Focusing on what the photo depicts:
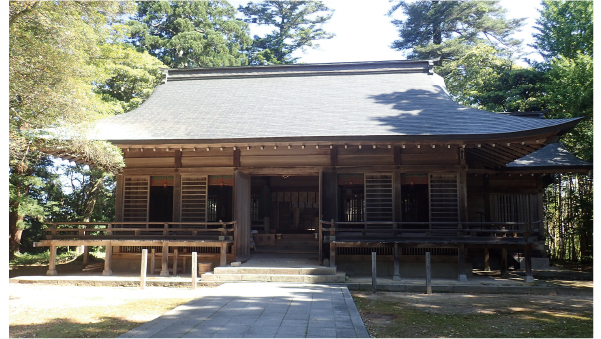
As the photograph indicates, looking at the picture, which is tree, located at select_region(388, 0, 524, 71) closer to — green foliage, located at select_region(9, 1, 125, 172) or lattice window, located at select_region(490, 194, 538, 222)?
lattice window, located at select_region(490, 194, 538, 222)

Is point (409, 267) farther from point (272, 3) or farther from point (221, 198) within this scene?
point (272, 3)

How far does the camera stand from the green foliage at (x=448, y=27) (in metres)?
26.2

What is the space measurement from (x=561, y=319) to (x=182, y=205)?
386 inches

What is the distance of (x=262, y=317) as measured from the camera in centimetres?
620

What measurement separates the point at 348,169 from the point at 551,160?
24.7ft

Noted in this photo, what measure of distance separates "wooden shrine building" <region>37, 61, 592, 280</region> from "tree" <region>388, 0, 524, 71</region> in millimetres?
13383

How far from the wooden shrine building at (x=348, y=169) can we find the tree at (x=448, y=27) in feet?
43.9

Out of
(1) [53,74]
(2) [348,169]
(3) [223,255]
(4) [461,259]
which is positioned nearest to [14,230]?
(3) [223,255]

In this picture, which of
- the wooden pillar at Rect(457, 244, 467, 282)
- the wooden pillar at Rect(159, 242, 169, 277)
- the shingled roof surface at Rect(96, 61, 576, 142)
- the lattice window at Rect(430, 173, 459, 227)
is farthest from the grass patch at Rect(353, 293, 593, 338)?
the wooden pillar at Rect(159, 242, 169, 277)

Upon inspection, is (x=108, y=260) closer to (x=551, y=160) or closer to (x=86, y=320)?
(x=86, y=320)

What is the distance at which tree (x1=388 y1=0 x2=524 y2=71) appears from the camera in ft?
85.9

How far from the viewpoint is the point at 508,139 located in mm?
9906

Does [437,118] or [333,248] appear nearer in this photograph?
[333,248]

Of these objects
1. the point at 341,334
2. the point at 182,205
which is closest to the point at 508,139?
the point at 341,334
